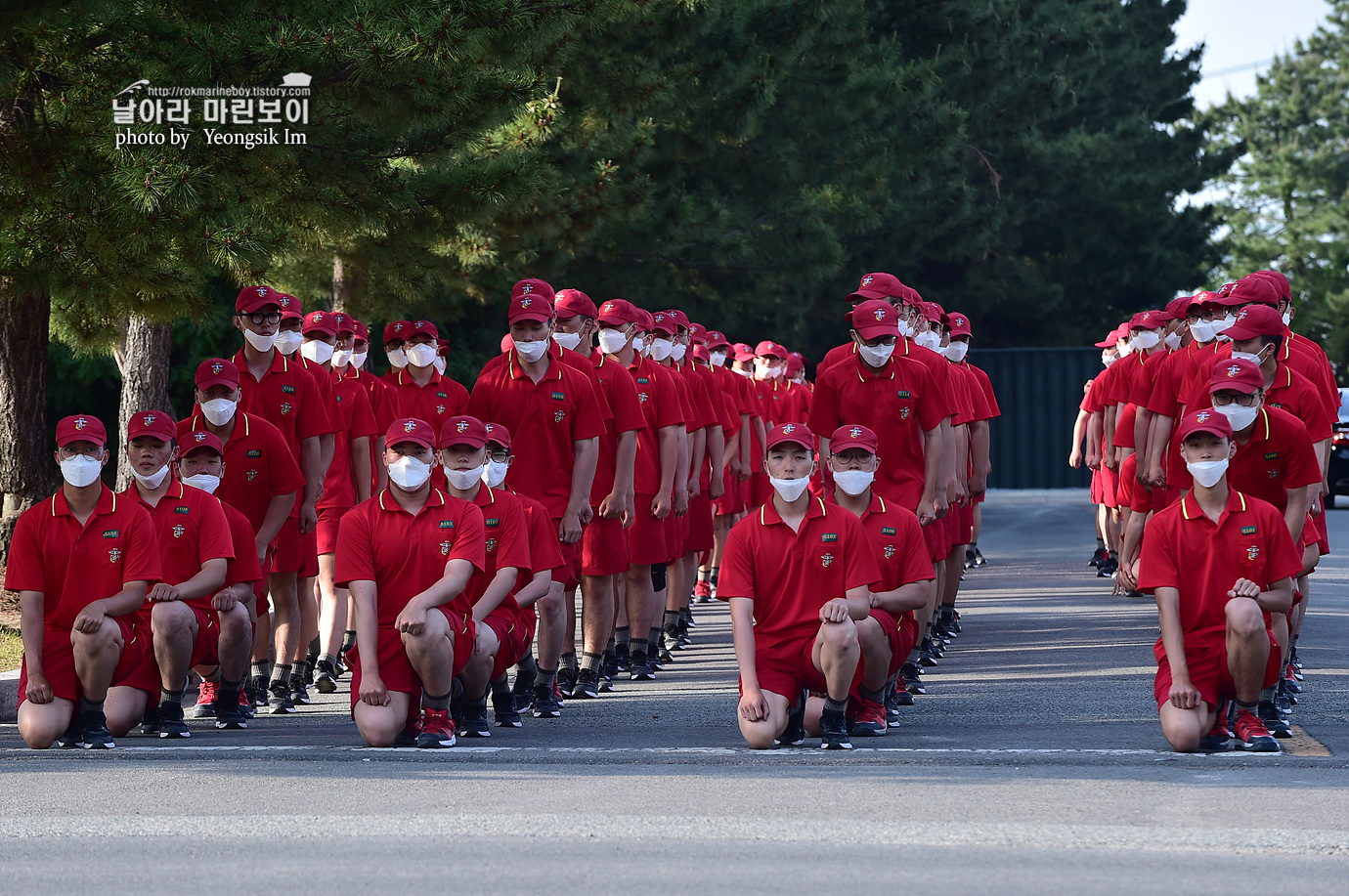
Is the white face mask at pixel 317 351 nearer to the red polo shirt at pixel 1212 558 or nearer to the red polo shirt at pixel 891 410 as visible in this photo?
the red polo shirt at pixel 891 410

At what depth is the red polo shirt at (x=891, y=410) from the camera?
10.1m

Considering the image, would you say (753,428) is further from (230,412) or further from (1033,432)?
(1033,432)

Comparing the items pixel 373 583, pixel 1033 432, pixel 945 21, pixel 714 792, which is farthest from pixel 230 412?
pixel 1033 432

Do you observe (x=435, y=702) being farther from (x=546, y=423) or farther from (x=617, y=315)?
(x=617, y=315)

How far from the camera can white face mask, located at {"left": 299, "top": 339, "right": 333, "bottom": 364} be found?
10852mm

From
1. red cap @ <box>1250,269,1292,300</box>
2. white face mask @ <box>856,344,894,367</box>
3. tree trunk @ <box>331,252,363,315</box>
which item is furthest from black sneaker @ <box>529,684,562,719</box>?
tree trunk @ <box>331,252,363,315</box>

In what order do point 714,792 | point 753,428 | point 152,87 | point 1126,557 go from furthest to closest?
1. point 753,428
2. point 1126,557
3. point 152,87
4. point 714,792

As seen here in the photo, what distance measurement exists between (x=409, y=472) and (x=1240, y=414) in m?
3.76

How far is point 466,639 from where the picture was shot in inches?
324

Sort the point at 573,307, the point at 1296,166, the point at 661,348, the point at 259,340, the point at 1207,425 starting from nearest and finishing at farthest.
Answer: the point at 1207,425, the point at 259,340, the point at 573,307, the point at 661,348, the point at 1296,166

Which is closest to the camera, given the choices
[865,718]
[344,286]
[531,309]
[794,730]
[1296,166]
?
[794,730]

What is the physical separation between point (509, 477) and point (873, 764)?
120 inches

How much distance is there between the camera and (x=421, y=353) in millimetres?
10938

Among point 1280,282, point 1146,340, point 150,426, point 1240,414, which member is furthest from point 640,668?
point 1146,340
